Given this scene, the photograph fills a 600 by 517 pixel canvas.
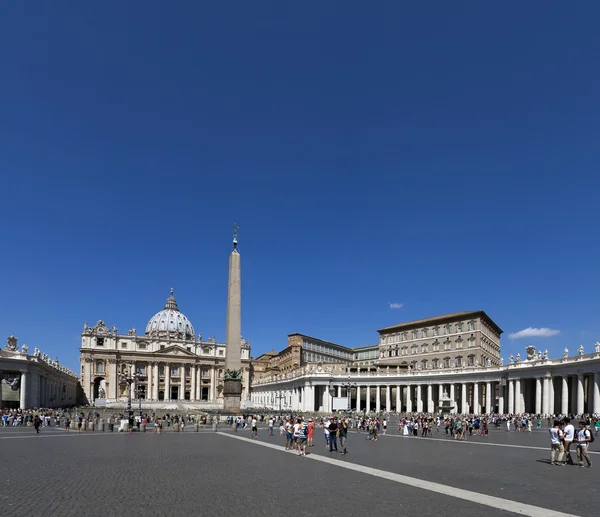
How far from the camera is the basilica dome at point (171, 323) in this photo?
496 ft

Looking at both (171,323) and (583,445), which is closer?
(583,445)

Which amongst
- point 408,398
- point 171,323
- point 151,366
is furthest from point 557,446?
point 171,323

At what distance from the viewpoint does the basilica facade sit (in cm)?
11519

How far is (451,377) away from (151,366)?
73.8 meters

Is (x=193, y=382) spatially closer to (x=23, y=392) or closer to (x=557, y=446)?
(x=23, y=392)

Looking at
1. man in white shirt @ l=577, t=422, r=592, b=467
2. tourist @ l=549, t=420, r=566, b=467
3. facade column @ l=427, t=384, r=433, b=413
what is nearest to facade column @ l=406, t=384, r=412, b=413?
facade column @ l=427, t=384, r=433, b=413

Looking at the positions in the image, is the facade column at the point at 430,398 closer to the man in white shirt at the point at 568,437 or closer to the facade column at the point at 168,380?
the man in white shirt at the point at 568,437

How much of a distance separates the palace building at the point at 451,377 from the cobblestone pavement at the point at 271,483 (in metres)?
37.6

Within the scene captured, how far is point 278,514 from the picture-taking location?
8789 millimetres

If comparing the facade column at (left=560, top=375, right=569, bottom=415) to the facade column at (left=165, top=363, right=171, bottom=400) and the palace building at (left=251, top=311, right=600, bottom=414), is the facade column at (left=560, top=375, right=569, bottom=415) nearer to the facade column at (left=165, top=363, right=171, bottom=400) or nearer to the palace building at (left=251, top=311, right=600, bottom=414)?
the palace building at (left=251, top=311, right=600, bottom=414)

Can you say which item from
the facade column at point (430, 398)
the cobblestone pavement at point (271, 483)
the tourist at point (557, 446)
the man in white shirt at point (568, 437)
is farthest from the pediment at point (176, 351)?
the man in white shirt at point (568, 437)

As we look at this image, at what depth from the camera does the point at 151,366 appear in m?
121

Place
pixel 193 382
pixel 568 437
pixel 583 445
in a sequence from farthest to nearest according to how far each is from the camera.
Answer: pixel 193 382
pixel 568 437
pixel 583 445

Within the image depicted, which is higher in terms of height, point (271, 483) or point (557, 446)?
point (557, 446)
